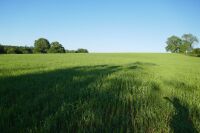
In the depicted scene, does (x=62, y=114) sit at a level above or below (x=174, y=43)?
below

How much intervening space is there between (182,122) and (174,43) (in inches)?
4797

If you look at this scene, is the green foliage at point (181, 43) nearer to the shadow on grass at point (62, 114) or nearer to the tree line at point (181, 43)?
the tree line at point (181, 43)

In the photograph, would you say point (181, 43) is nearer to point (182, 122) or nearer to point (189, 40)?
point (189, 40)

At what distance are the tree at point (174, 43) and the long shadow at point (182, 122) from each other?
118511 mm

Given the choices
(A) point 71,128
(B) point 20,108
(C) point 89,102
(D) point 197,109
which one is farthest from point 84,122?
(D) point 197,109

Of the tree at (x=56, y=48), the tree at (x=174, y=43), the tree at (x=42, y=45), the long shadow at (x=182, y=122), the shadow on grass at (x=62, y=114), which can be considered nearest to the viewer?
the shadow on grass at (x=62, y=114)

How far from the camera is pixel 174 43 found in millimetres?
117812

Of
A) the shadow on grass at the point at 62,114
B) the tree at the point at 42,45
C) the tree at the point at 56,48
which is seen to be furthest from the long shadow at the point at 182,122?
the tree at the point at 42,45

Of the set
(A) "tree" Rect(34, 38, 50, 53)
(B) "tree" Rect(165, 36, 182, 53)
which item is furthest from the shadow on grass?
(B) "tree" Rect(165, 36, 182, 53)

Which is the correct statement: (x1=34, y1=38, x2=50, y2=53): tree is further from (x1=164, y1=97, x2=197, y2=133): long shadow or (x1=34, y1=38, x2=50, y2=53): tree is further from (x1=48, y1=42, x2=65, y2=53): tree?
(x1=164, y1=97, x2=197, y2=133): long shadow

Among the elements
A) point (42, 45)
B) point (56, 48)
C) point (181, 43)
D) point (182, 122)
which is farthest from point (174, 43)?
point (182, 122)

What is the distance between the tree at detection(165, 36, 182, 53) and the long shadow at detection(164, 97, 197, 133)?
119 m

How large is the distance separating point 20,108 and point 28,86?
2588mm

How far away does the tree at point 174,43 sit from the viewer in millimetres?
115812
